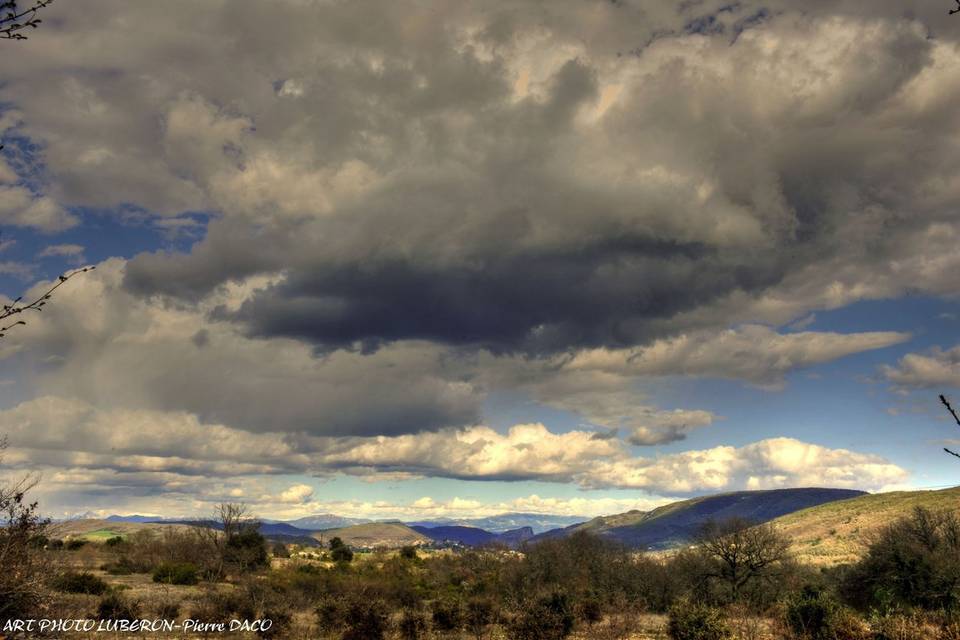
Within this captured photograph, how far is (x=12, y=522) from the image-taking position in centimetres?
2006

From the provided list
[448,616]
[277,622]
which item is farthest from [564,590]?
[277,622]

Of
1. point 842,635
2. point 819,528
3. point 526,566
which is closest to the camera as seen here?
point 842,635

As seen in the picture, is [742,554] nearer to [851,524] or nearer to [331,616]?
[331,616]

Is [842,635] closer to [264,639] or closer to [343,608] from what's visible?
[343,608]

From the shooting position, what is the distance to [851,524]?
16738 cm

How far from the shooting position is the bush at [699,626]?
3600 centimetres

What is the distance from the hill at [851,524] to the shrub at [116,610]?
12230 centimetres

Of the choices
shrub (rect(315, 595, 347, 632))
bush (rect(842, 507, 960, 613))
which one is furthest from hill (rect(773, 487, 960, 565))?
shrub (rect(315, 595, 347, 632))

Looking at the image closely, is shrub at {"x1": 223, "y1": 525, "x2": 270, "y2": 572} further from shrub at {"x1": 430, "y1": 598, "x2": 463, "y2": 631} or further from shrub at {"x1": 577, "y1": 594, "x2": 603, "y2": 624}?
shrub at {"x1": 577, "y1": 594, "x2": 603, "y2": 624}

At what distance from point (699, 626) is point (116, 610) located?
3739 cm

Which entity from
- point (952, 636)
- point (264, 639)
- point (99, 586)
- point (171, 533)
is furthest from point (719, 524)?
point (171, 533)

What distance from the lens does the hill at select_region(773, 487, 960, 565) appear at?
5349 inches

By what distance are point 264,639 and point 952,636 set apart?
36.9m

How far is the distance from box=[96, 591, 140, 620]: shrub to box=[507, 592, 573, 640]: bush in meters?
24.9
